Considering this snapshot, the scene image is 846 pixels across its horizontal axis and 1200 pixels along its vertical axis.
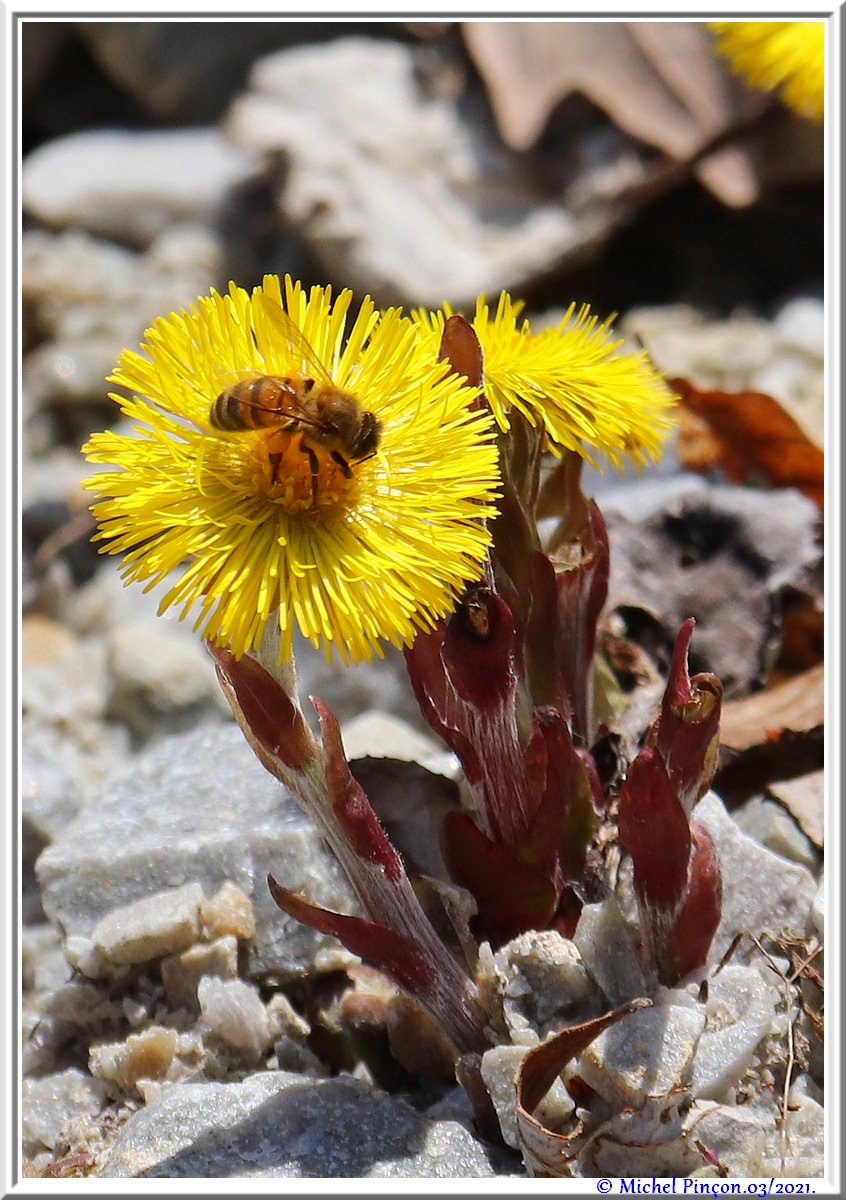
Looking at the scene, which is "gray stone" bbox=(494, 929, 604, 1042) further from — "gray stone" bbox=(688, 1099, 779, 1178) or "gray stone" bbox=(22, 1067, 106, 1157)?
"gray stone" bbox=(22, 1067, 106, 1157)

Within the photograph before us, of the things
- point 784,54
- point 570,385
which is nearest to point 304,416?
point 570,385

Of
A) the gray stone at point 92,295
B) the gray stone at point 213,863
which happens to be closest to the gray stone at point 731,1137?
the gray stone at point 213,863

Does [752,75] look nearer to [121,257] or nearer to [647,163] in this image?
[647,163]

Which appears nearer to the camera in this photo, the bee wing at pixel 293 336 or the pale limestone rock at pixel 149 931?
the bee wing at pixel 293 336

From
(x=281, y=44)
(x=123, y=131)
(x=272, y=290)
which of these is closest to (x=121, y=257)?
(x=123, y=131)

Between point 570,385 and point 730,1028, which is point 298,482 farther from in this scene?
point 730,1028

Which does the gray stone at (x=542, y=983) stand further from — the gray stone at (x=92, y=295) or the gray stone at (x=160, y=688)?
the gray stone at (x=92, y=295)
